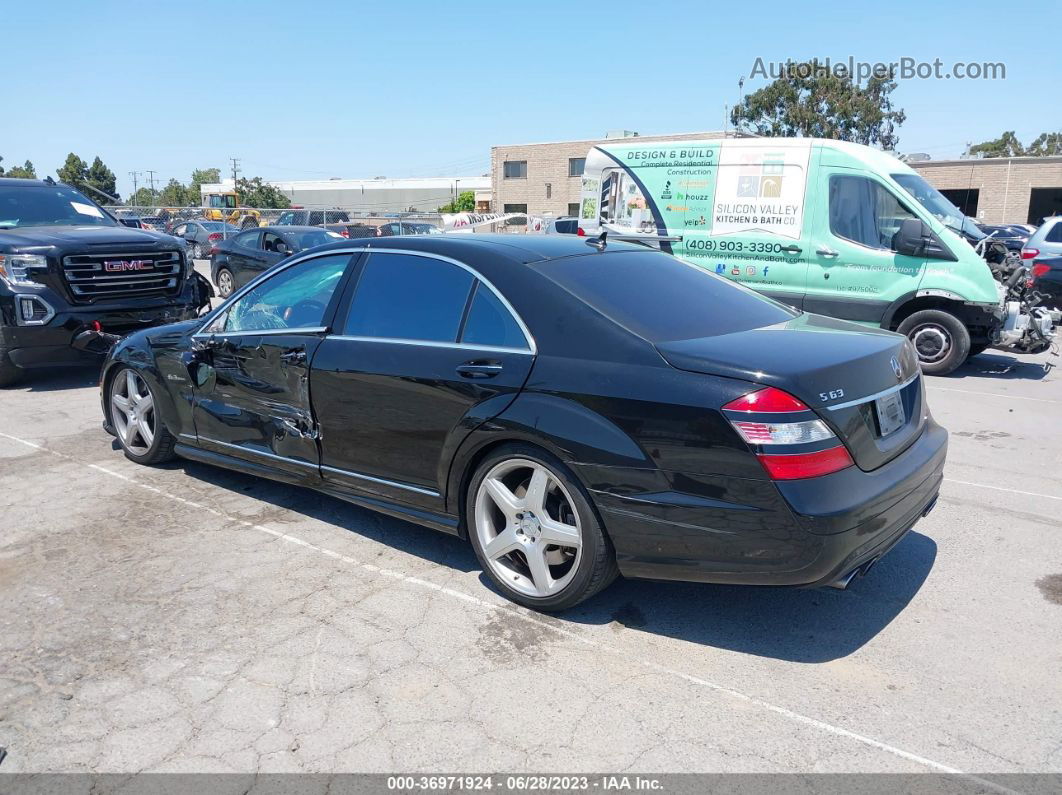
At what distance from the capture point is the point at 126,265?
8.98 metres

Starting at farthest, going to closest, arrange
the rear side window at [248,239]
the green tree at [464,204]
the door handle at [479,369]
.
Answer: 1. the green tree at [464,204]
2. the rear side window at [248,239]
3. the door handle at [479,369]

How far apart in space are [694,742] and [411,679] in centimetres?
111

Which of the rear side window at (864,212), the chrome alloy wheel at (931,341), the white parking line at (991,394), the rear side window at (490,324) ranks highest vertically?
the rear side window at (864,212)

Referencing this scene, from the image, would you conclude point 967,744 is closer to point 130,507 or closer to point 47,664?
point 47,664

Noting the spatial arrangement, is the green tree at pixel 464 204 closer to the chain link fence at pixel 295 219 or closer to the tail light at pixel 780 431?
the chain link fence at pixel 295 219

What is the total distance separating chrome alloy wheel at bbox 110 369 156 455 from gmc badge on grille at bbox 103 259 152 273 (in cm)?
321

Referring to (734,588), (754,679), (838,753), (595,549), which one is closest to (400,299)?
(595,549)

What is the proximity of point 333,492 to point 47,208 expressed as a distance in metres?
7.28

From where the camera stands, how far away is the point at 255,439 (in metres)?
5.08

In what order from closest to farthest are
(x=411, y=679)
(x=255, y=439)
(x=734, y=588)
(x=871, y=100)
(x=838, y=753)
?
(x=838, y=753)
(x=411, y=679)
(x=734, y=588)
(x=255, y=439)
(x=871, y=100)

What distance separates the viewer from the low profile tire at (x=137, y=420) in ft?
19.4

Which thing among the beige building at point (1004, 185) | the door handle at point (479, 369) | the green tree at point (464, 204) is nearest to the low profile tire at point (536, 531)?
the door handle at point (479, 369)

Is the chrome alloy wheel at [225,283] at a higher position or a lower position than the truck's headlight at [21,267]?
lower

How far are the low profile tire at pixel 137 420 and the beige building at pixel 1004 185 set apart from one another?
44.5m
